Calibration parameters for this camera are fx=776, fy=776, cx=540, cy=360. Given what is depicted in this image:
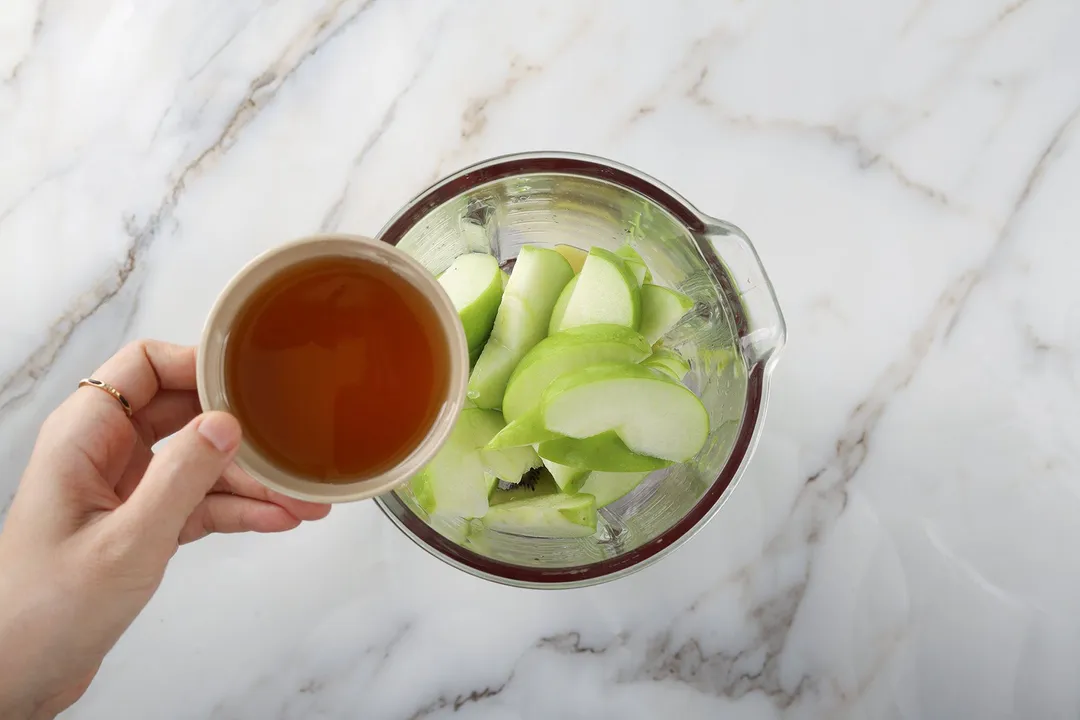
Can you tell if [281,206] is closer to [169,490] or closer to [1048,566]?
[169,490]

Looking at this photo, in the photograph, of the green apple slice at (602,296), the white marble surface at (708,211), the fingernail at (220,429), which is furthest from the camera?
the white marble surface at (708,211)

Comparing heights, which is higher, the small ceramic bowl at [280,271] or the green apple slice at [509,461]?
the small ceramic bowl at [280,271]

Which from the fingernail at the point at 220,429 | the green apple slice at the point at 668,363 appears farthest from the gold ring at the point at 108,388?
the green apple slice at the point at 668,363

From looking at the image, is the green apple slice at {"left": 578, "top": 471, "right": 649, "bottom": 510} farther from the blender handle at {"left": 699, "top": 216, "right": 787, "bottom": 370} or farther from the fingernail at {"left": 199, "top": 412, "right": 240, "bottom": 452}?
the fingernail at {"left": 199, "top": 412, "right": 240, "bottom": 452}

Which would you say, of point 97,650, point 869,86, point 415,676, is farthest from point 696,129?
point 97,650

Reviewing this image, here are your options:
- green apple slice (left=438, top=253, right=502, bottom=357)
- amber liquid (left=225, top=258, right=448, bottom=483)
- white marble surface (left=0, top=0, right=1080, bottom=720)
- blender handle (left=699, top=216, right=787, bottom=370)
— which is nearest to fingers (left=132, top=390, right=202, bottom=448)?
white marble surface (left=0, top=0, right=1080, bottom=720)

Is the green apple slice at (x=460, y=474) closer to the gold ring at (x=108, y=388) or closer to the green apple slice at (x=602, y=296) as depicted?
the green apple slice at (x=602, y=296)
